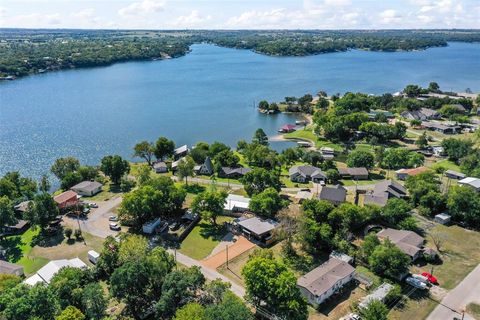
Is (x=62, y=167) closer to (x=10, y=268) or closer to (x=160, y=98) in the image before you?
(x=10, y=268)

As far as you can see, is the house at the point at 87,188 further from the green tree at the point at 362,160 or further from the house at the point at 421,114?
the house at the point at 421,114

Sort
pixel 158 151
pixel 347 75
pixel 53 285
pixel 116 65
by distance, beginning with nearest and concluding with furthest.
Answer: pixel 53 285 → pixel 158 151 → pixel 347 75 → pixel 116 65

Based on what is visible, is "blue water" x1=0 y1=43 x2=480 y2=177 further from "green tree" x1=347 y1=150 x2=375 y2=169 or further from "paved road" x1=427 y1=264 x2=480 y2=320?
"paved road" x1=427 y1=264 x2=480 y2=320

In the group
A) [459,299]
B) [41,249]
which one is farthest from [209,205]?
[459,299]

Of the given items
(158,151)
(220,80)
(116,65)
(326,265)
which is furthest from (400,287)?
(116,65)

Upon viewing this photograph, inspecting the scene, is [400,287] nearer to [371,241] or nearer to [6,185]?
[371,241]

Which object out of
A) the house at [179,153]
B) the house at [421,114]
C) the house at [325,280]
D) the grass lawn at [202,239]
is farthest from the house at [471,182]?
the house at [179,153]
